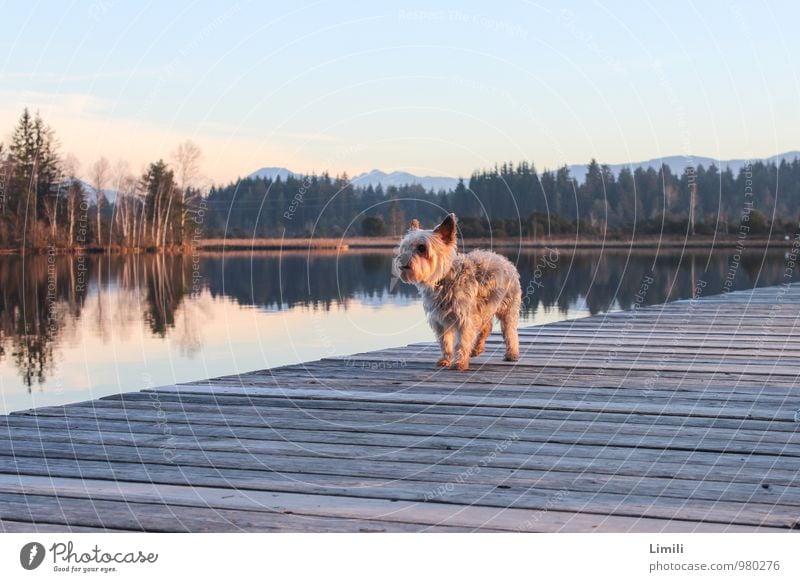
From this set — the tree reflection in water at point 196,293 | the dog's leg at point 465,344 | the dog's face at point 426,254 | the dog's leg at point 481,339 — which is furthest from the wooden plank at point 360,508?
the tree reflection in water at point 196,293

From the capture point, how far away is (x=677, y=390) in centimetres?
798

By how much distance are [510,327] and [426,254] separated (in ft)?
4.98

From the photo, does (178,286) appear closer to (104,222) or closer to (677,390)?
(677,390)

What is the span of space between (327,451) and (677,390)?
3.43m

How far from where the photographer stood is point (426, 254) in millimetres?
8367

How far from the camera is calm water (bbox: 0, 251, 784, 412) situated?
52.7 ft

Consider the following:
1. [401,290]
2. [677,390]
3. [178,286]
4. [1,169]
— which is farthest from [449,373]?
[1,169]

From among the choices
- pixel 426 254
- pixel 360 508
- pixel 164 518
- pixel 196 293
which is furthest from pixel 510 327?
pixel 196 293

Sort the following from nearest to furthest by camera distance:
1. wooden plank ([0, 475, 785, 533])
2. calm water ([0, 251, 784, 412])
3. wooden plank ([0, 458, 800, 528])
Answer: wooden plank ([0, 475, 785, 533]) → wooden plank ([0, 458, 800, 528]) → calm water ([0, 251, 784, 412])

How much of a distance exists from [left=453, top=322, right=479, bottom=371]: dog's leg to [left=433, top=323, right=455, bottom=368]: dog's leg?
10cm

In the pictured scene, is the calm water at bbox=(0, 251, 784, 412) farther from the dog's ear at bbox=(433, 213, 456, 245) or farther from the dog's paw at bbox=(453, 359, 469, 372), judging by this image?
the dog's ear at bbox=(433, 213, 456, 245)

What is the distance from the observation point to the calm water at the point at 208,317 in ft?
52.7

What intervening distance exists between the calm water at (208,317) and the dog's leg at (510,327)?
21.9 feet

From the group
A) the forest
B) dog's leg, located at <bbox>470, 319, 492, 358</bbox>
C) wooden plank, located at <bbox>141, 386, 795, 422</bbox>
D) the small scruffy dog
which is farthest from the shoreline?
wooden plank, located at <bbox>141, 386, 795, 422</bbox>
